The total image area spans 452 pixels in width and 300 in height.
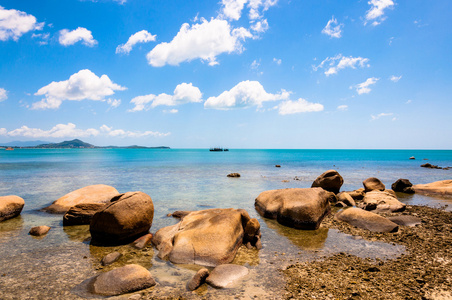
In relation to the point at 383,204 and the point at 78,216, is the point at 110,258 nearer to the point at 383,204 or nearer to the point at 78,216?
the point at 78,216

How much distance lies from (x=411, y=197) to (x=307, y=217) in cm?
1453

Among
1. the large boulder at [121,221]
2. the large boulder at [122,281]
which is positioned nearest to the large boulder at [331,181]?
the large boulder at [121,221]

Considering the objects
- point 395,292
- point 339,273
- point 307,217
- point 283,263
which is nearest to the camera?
point 395,292

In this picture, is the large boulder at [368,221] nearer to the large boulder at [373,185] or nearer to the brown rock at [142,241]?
the brown rock at [142,241]

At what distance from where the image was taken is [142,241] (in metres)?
9.59

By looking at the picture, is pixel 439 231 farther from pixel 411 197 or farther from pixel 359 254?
pixel 411 197

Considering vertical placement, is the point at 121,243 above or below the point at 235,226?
below

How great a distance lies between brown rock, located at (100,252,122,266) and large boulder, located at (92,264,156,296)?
3.68ft

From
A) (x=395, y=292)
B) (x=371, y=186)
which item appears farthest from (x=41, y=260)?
(x=371, y=186)

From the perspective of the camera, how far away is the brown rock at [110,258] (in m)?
7.95

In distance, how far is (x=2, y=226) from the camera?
12062 mm

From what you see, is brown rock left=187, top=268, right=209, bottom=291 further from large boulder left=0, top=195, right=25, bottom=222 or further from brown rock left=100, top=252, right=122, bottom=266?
large boulder left=0, top=195, right=25, bottom=222

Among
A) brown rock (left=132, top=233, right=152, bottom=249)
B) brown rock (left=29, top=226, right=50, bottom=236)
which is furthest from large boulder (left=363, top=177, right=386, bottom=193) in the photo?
brown rock (left=29, top=226, right=50, bottom=236)

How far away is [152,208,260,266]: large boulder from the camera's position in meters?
7.96
